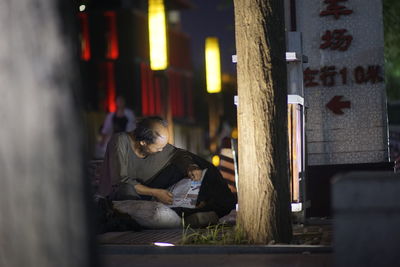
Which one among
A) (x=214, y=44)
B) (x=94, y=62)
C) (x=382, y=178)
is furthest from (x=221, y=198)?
(x=94, y=62)

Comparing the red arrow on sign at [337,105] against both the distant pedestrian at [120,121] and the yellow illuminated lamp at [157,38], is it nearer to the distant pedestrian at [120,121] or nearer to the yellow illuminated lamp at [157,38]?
the distant pedestrian at [120,121]

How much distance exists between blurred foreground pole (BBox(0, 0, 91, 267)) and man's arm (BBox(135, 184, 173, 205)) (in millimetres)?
7230

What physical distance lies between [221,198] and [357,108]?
3.08 meters

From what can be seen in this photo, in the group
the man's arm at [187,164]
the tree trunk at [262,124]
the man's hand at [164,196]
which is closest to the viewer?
the tree trunk at [262,124]

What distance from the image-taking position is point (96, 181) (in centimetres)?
1598

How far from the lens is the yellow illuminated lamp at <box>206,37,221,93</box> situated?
34.8 m

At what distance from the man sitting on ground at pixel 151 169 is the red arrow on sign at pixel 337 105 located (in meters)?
2.67

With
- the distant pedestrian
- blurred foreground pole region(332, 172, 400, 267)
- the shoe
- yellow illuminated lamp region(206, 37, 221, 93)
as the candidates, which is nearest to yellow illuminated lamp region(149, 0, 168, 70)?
the distant pedestrian

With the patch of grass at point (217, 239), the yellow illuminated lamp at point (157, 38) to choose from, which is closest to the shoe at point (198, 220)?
the patch of grass at point (217, 239)

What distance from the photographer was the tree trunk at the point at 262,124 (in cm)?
906

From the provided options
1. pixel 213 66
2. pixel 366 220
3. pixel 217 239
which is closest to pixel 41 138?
pixel 366 220

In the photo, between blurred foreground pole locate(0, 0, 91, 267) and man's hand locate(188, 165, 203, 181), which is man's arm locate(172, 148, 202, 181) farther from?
blurred foreground pole locate(0, 0, 91, 267)

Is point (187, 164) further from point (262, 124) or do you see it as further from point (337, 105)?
point (337, 105)

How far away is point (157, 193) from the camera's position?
437 inches
